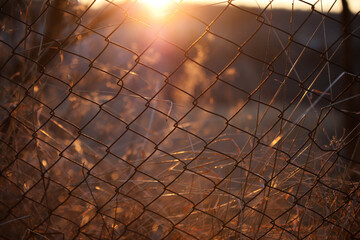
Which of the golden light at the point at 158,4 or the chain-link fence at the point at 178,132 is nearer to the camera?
the chain-link fence at the point at 178,132

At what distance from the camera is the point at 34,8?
204cm

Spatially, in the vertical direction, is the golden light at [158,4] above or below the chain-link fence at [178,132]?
above

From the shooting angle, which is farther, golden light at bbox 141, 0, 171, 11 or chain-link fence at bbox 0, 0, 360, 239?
golden light at bbox 141, 0, 171, 11

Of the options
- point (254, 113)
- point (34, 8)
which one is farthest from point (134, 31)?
point (254, 113)

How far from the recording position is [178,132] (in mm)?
3156

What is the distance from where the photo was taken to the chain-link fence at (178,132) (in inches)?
54.8

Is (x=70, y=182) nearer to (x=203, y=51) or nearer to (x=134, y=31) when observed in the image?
(x=203, y=51)

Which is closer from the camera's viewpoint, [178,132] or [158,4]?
[158,4]

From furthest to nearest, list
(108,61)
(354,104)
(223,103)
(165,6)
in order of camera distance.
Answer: (223,103), (108,61), (354,104), (165,6)

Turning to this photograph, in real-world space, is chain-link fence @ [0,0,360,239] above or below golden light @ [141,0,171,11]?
below

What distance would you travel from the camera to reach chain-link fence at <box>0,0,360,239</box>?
1393 mm

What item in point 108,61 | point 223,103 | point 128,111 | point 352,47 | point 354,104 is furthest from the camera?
point 223,103

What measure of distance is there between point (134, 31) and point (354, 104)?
1.98 meters

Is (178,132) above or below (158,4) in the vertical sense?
below
